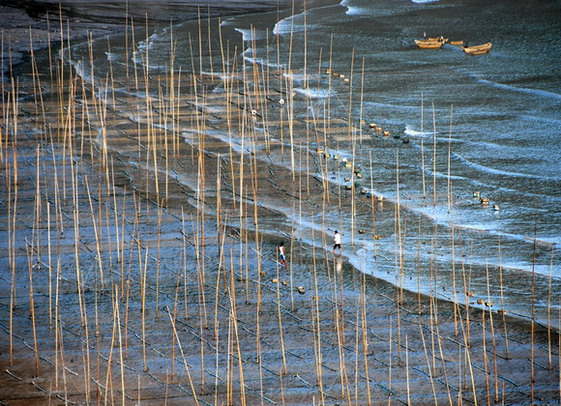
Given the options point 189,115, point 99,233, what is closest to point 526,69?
point 189,115

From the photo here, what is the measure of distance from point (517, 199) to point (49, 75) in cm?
1680

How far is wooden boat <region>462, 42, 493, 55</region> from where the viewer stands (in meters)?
34.8

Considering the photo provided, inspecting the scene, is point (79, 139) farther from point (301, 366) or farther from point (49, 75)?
point (301, 366)

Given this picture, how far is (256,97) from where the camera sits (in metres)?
25.1

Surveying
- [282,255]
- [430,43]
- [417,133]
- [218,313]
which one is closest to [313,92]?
[417,133]

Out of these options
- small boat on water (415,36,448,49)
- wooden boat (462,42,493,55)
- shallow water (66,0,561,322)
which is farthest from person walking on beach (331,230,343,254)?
small boat on water (415,36,448,49)

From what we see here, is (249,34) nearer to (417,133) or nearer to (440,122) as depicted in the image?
(440,122)

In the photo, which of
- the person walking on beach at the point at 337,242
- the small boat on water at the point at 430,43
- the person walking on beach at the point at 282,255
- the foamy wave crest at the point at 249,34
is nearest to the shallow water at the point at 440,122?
the foamy wave crest at the point at 249,34

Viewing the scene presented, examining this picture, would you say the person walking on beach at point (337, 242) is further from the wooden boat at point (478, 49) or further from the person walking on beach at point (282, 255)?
the wooden boat at point (478, 49)

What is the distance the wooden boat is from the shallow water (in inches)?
10.0

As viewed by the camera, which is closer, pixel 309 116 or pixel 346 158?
pixel 346 158

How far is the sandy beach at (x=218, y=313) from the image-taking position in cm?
1243

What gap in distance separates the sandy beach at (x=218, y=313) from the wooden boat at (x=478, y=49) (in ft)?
50.1

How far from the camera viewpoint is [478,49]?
3494cm
